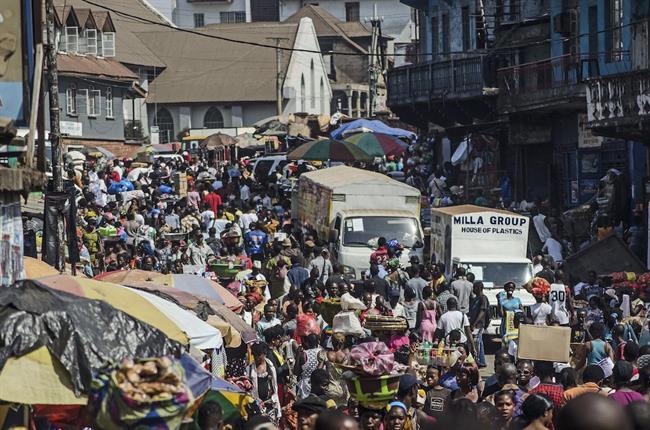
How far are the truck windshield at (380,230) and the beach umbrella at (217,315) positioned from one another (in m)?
12.1

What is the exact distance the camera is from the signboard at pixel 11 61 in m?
15.1

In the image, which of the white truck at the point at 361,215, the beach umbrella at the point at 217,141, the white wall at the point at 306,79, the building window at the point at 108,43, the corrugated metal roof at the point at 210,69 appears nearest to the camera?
the white truck at the point at 361,215

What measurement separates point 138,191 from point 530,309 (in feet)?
80.3

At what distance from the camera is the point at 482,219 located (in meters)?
26.1

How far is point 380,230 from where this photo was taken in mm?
28844

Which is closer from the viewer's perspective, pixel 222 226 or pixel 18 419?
pixel 18 419

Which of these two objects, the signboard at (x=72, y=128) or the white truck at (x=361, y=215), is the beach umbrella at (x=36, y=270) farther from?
the signboard at (x=72, y=128)

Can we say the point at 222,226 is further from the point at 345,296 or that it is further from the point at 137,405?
the point at 137,405

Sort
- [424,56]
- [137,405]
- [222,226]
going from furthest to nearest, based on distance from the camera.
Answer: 1. [424,56]
2. [222,226]
3. [137,405]

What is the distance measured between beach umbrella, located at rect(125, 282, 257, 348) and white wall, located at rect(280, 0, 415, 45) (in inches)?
3272

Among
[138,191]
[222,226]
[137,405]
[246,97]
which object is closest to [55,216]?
[222,226]

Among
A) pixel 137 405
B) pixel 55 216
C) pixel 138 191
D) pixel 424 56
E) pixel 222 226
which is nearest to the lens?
pixel 137 405

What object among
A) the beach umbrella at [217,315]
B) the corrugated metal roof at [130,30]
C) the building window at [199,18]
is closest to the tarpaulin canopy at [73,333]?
the beach umbrella at [217,315]

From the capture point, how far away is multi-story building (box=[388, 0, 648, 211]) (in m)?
32.9
